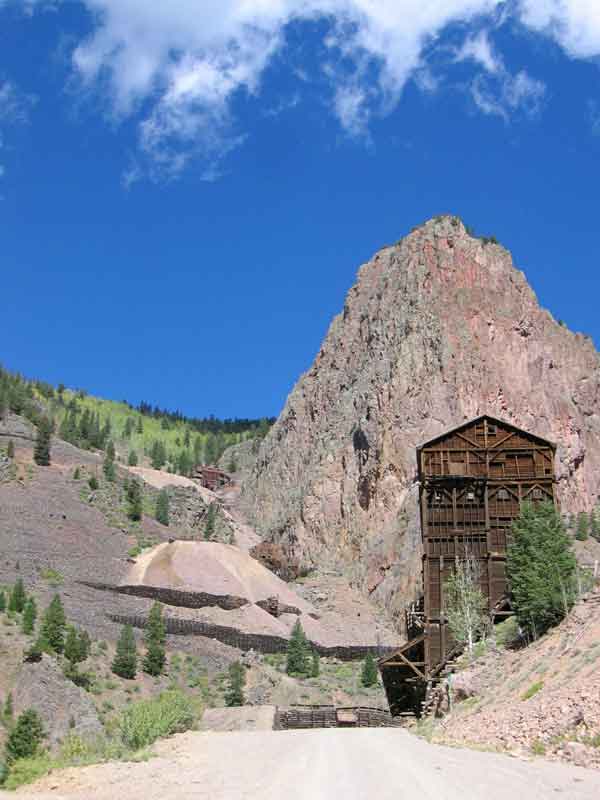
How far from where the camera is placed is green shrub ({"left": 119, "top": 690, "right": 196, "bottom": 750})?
25141mm

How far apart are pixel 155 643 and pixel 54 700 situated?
13.8 meters

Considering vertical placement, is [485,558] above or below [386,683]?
above

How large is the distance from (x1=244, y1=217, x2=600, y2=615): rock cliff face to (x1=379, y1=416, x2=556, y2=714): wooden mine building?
47.7 metres

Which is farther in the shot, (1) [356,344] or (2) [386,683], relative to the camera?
(1) [356,344]

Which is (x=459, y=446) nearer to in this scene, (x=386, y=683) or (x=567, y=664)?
(x=386, y=683)

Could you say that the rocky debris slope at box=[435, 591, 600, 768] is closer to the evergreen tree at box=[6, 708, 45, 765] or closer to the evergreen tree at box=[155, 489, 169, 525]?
the evergreen tree at box=[6, 708, 45, 765]

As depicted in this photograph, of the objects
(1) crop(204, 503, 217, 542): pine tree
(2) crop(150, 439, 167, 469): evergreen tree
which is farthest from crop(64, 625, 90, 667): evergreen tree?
(2) crop(150, 439, 167, 469): evergreen tree

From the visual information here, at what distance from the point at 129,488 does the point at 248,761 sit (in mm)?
92583

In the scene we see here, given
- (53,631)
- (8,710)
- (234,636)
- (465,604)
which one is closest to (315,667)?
(234,636)

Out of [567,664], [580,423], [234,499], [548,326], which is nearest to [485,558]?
[567,664]

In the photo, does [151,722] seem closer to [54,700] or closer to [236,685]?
[54,700]

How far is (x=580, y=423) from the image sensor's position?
12288cm

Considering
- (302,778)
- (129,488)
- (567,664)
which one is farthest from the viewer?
(129,488)

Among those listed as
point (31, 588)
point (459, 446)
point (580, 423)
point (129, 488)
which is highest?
point (580, 423)
